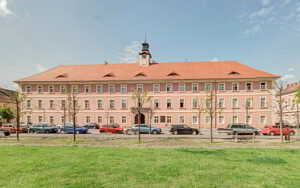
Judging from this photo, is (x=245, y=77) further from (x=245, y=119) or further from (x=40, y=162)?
(x=40, y=162)

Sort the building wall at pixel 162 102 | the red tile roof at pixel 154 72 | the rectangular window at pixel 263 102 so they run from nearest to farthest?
1. the rectangular window at pixel 263 102
2. the building wall at pixel 162 102
3. the red tile roof at pixel 154 72

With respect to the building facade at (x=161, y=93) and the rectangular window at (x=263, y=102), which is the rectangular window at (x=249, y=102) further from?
the rectangular window at (x=263, y=102)

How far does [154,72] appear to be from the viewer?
36969 millimetres

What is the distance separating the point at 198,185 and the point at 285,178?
3.36m

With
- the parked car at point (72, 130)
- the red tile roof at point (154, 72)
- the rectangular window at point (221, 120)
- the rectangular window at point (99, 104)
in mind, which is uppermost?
the red tile roof at point (154, 72)

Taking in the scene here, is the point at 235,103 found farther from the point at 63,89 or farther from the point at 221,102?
the point at 63,89

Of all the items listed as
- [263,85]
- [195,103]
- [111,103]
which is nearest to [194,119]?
[195,103]

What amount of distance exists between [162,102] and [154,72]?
702 cm

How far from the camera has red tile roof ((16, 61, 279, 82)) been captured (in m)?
33.9

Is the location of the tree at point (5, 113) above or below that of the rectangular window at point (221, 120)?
above

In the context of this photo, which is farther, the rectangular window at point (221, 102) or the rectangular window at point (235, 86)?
the rectangular window at point (221, 102)

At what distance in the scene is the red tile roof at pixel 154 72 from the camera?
33.9 meters

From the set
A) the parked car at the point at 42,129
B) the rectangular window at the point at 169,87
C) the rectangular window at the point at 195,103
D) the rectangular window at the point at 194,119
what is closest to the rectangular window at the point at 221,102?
the rectangular window at the point at 195,103

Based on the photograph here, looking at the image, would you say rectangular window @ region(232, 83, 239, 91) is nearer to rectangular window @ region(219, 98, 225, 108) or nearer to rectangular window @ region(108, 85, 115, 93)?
rectangular window @ region(219, 98, 225, 108)
